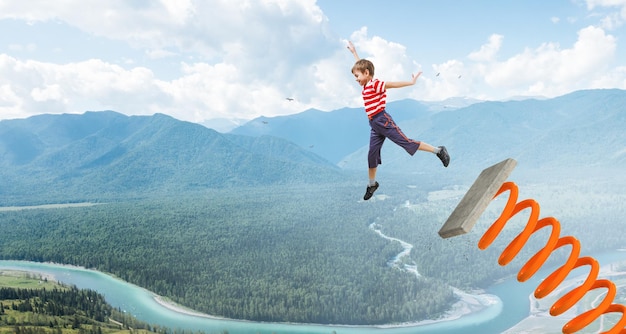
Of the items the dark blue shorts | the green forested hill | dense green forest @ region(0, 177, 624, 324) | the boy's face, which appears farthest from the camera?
dense green forest @ region(0, 177, 624, 324)

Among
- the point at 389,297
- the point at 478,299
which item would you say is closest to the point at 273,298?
the point at 389,297

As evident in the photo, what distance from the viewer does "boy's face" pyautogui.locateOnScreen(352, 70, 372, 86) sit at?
5219 mm

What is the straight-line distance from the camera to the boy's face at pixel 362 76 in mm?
5219

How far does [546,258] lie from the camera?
4.87 m

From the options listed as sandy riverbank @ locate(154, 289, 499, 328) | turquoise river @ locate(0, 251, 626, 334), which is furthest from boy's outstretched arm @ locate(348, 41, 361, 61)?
Result: sandy riverbank @ locate(154, 289, 499, 328)

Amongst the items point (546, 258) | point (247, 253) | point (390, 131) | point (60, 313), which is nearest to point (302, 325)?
point (247, 253)

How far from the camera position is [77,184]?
196625 millimetres

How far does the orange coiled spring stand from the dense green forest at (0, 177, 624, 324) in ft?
238

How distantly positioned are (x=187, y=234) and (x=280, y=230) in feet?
74.9

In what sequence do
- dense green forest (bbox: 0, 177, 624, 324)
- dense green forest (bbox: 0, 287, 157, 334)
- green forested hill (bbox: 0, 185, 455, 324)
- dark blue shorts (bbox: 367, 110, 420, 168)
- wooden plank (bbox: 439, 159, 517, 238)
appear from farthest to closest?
dense green forest (bbox: 0, 177, 624, 324) → green forested hill (bbox: 0, 185, 455, 324) → dense green forest (bbox: 0, 287, 157, 334) → dark blue shorts (bbox: 367, 110, 420, 168) → wooden plank (bbox: 439, 159, 517, 238)

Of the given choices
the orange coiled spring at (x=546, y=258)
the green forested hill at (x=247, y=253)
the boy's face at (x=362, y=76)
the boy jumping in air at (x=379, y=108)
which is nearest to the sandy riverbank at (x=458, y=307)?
the green forested hill at (x=247, y=253)

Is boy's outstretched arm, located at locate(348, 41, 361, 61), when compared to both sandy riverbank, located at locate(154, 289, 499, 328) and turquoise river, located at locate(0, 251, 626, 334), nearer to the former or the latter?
turquoise river, located at locate(0, 251, 626, 334)

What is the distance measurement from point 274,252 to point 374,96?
100 meters

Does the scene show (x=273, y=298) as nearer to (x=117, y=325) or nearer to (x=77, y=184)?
(x=117, y=325)
